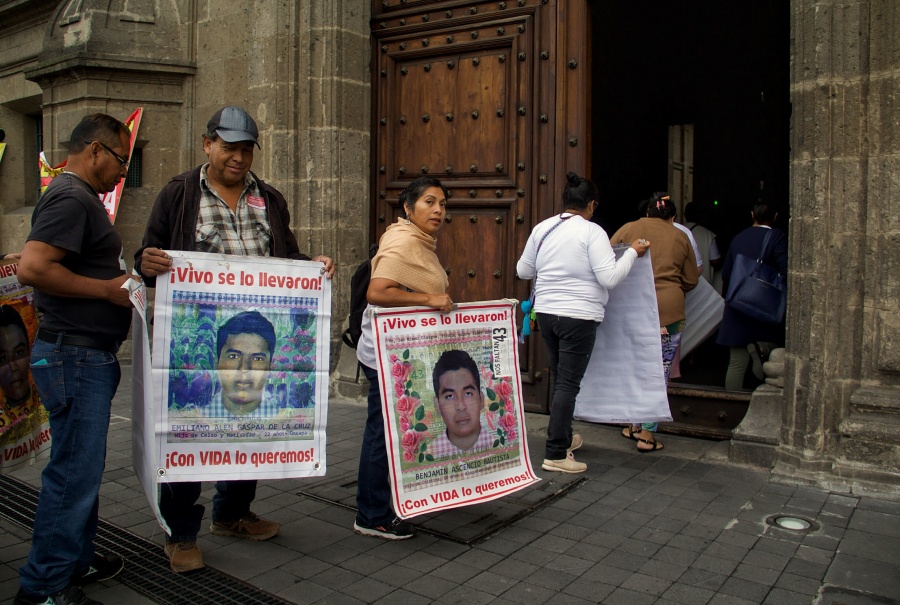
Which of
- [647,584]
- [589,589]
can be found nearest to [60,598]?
[589,589]

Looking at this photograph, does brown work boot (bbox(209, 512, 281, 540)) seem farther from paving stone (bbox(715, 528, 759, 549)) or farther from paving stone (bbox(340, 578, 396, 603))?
paving stone (bbox(715, 528, 759, 549))

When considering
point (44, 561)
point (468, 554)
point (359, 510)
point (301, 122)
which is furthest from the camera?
point (301, 122)

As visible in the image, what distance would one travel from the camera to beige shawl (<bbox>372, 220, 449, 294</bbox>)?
4133mm

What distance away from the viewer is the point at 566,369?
5.39 meters

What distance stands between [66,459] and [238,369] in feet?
2.49

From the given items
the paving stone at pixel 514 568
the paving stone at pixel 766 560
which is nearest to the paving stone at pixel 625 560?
the paving stone at pixel 514 568

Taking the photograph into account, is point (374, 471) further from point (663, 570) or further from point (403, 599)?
point (663, 570)

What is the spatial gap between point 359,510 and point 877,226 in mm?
3318

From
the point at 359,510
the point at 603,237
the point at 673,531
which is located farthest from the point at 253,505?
the point at 603,237

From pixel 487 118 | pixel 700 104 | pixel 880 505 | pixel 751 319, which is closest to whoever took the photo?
pixel 880 505

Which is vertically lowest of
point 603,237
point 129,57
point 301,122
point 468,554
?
point 468,554

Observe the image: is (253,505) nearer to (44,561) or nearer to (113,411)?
(44,561)

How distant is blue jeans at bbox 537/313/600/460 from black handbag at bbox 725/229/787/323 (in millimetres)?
1354

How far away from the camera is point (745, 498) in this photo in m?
4.86
